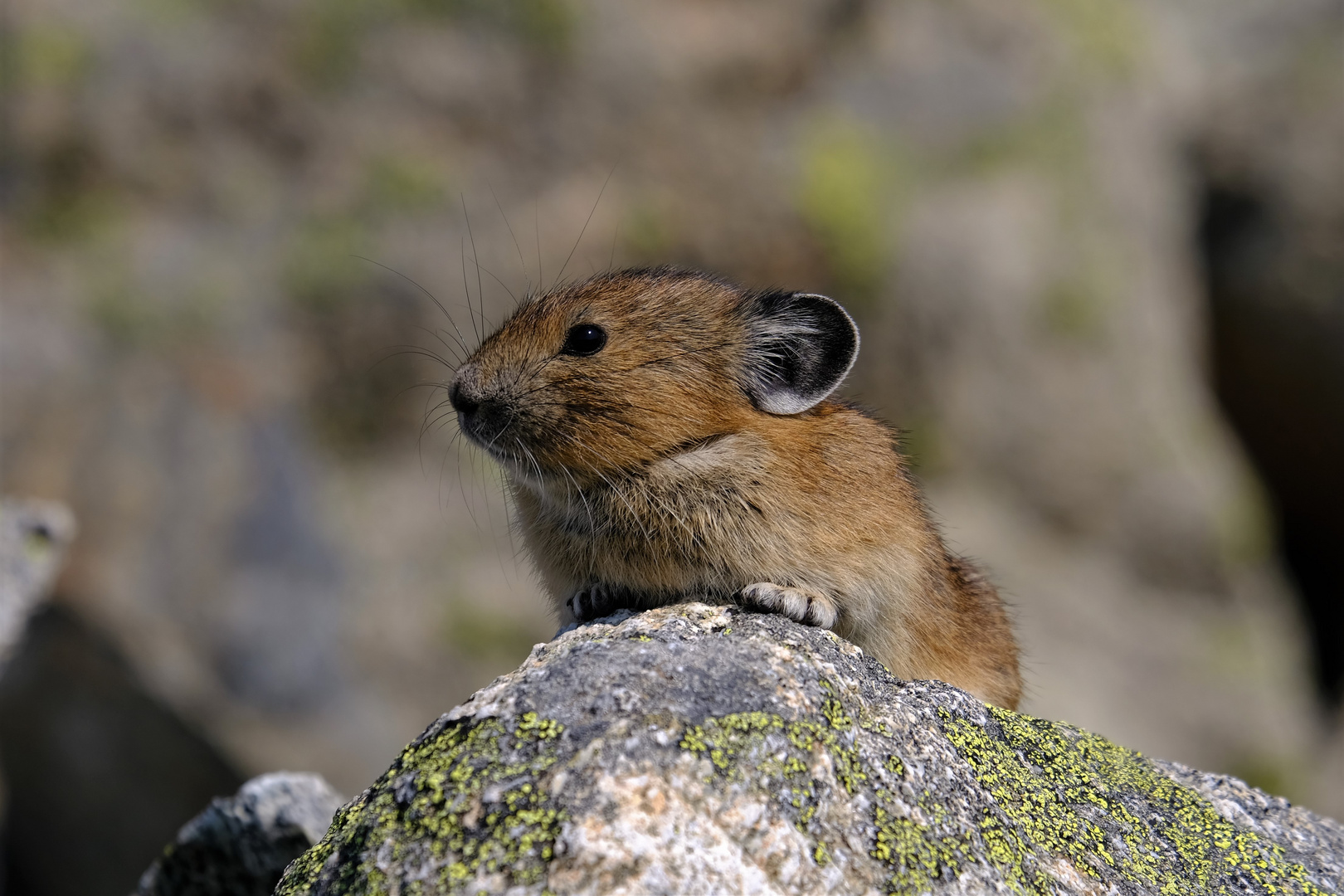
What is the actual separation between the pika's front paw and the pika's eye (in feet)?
3.76

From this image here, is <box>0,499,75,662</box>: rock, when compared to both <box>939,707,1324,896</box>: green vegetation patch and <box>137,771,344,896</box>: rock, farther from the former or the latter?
<box>939,707,1324,896</box>: green vegetation patch

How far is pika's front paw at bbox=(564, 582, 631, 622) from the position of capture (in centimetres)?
533

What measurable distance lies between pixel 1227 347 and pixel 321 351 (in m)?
13.9

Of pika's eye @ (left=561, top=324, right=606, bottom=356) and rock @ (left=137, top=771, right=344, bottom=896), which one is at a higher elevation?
pika's eye @ (left=561, top=324, right=606, bottom=356)

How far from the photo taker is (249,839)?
555 cm

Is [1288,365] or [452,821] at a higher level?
[1288,365]

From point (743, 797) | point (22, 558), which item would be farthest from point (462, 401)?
point (22, 558)

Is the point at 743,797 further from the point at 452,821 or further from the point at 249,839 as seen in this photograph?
the point at 249,839

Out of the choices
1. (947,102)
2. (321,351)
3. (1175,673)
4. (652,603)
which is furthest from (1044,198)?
(652,603)

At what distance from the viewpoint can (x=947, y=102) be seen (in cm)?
1595

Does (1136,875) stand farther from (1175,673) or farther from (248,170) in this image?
(1175,673)

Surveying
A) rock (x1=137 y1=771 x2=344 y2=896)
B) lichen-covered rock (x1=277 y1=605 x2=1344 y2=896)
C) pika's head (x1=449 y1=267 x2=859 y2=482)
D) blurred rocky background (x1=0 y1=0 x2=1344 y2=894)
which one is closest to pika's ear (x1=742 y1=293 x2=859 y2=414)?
pika's head (x1=449 y1=267 x2=859 y2=482)

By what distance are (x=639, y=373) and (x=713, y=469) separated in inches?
24.6

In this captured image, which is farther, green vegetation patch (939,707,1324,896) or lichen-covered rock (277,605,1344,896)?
green vegetation patch (939,707,1324,896)
